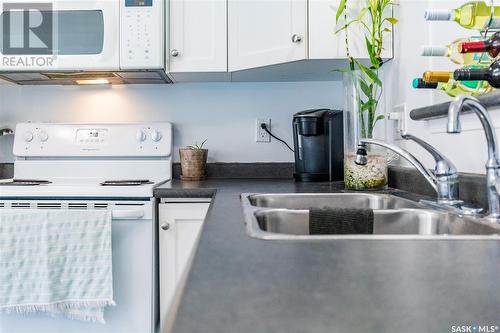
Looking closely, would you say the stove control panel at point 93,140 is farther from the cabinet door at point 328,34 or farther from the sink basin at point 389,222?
the sink basin at point 389,222

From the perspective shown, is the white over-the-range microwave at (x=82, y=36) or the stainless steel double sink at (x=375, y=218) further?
the white over-the-range microwave at (x=82, y=36)

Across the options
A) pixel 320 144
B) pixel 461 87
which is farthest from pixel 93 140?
pixel 461 87

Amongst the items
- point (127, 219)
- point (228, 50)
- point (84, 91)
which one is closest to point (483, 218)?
point (127, 219)

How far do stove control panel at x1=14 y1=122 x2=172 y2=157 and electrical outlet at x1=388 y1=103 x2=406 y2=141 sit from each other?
3.38ft

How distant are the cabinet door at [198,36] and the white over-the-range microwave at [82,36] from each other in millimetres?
58

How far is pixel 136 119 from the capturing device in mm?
2180

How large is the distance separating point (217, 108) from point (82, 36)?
694 mm

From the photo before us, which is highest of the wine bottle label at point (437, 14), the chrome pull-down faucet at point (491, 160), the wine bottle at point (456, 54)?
the wine bottle label at point (437, 14)

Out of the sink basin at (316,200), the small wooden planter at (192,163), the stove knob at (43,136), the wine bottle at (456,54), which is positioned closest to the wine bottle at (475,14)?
the wine bottle at (456,54)

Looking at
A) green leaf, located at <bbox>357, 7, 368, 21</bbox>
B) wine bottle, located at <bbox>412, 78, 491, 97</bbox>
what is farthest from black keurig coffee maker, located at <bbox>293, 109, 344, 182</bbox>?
wine bottle, located at <bbox>412, 78, 491, 97</bbox>

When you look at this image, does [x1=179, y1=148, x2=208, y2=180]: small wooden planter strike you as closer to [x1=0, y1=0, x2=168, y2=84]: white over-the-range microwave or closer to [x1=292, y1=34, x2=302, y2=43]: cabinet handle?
[x1=0, y1=0, x2=168, y2=84]: white over-the-range microwave

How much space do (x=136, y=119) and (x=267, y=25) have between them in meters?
0.84

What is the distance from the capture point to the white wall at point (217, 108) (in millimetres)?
2154

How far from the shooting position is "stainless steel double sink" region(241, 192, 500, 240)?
84cm
